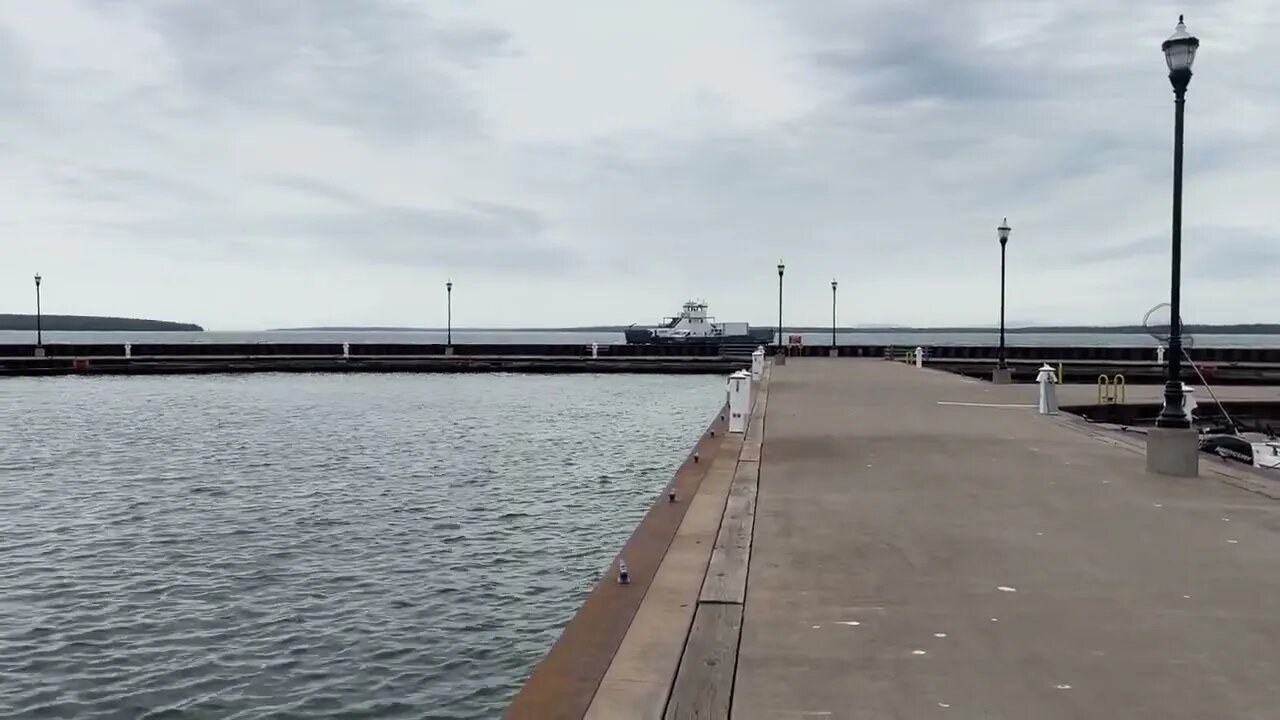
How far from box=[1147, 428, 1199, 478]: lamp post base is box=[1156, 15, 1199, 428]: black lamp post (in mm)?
145

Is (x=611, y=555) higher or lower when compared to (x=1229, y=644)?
lower

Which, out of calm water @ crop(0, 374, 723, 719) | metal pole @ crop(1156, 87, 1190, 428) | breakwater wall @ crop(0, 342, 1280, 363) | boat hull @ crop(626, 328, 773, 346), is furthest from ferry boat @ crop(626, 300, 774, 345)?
metal pole @ crop(1156, 87, 1190, 428)

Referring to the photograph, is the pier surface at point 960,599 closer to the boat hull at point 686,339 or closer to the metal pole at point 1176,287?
the metal pole at point 1176,287

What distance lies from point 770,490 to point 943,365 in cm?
4692

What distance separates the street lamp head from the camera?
40.1ft

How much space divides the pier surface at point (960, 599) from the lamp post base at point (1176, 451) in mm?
341

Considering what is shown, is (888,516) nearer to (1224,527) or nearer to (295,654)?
(1224,527)

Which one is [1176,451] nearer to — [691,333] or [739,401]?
[739,401]

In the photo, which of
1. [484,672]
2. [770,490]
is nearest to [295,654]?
[484,672]

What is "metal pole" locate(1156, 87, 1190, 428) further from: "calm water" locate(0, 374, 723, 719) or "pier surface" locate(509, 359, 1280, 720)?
"calm water" locate(0, 374, 723, 719)

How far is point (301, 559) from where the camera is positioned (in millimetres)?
11711

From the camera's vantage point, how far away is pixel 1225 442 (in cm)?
1930

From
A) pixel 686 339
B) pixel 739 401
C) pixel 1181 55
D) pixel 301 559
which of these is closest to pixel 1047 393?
pixel 739 401

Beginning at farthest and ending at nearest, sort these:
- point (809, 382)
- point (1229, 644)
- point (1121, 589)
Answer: point (809, 382)
point (1121, 589)
point (1229, 644)
